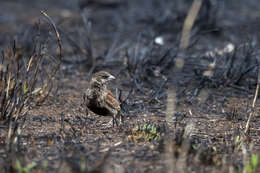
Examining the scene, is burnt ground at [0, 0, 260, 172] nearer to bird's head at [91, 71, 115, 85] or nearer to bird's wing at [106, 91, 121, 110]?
bird's wing at [106, 91, 121, 110]

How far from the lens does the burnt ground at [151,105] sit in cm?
358

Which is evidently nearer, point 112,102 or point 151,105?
point 112,102

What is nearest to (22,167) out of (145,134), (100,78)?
(145,134)

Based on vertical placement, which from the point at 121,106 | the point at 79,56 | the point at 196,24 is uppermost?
the point at 196,24

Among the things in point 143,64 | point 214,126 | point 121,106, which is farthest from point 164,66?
point 214,126

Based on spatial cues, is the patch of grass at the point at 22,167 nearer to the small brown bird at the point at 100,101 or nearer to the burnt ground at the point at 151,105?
the burnt ground at the point at 151,105

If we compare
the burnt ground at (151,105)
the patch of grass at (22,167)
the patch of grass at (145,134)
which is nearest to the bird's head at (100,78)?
the burnt ground at (151,105)

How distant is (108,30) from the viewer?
10.4 metres

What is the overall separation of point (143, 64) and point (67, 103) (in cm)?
159

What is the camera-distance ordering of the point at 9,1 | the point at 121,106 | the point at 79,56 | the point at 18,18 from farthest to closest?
the point at 9,1, the point at 18,18, the point at 79,56, the point at 121,106

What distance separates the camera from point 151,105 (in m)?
5.74

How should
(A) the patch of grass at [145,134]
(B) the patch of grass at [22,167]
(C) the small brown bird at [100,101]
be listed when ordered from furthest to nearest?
(C) the small brown bird at [100,101]
(A) the patch of grass at [145,134]
(B) the patch of grass at [22,167]

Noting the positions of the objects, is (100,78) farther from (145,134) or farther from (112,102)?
(145,134)

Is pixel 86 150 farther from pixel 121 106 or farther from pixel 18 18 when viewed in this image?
pixel 18 18
